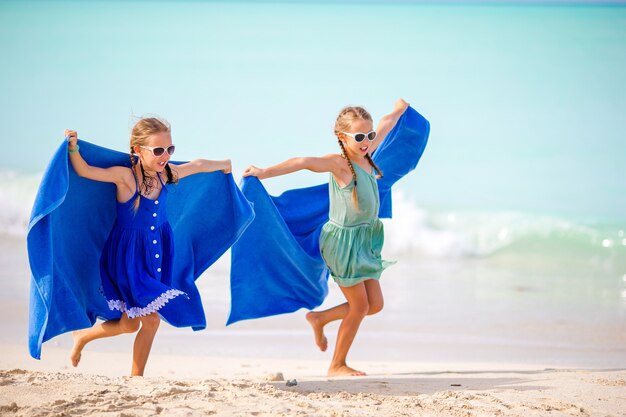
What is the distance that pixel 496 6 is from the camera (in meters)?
23.1

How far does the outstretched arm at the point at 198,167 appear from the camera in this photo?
5.38 meters

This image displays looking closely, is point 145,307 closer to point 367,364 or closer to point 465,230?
point 367,364

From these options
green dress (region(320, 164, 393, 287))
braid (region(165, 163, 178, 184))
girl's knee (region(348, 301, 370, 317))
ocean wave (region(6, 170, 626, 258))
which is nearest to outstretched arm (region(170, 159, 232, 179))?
braid (region(165, 163, 178, 184))

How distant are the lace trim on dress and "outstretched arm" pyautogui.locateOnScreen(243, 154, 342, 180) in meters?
1.02

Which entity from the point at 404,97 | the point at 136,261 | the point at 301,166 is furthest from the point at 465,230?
the point at 136,261

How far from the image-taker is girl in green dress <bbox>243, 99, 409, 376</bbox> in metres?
5.73

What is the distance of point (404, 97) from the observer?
17953 millimetres

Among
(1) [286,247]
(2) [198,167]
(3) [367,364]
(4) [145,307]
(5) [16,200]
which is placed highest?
(5) [16,200]

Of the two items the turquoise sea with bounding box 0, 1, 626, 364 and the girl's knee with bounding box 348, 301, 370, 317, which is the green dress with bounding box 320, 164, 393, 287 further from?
the turquoise sea with bounding box 0, 1, 626, 364

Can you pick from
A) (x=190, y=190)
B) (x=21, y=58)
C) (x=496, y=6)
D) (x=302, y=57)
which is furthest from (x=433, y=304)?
(x=496, y=6)

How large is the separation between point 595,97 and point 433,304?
12149 millimetres

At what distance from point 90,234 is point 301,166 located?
1348 millimetres

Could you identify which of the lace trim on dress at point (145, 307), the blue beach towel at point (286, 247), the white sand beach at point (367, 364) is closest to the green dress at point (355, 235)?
the blue beach towel at point (286, 247)

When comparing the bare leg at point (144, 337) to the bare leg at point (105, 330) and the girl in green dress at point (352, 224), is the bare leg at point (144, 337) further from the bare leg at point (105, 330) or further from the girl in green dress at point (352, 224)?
the girl in green dress at point (352, 224)
